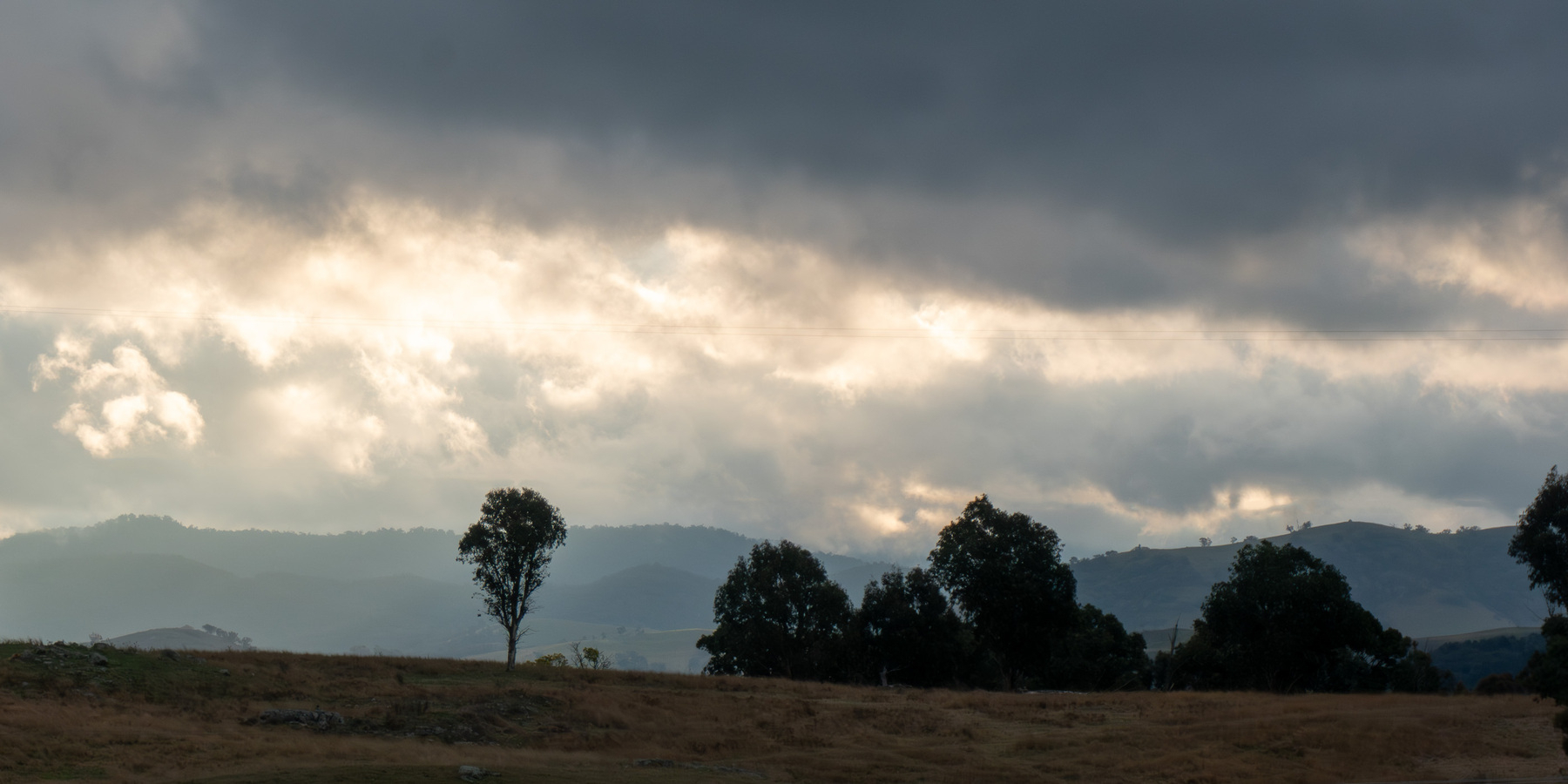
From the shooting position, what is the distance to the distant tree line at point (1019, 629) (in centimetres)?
8431

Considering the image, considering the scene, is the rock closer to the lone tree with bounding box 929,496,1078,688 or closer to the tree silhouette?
the lone tree with bounding box 929,496,1078,688

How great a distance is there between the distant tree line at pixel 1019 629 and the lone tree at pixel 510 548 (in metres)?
31.3

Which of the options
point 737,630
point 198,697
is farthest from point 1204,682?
point 198,697

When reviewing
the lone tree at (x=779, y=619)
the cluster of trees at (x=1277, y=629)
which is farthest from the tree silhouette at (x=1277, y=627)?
the lone tree at (x=779, y=619)

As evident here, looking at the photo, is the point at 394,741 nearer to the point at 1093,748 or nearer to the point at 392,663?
the point at 392,663

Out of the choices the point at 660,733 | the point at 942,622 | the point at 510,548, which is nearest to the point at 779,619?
the point at 942,622

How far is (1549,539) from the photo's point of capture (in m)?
76.5

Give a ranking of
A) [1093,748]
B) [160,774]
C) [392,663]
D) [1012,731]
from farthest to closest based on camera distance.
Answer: [392,663] → [1012,731] → [1093,748] → [160,774]

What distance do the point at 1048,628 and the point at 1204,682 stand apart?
17.9 meters

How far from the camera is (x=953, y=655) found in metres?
97.4

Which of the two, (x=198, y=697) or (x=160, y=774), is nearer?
(x=160, y=774)

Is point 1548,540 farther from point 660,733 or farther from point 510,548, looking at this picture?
point 510,548

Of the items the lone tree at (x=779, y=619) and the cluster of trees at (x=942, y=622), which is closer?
the cluster of trees at (x=942, y=622)

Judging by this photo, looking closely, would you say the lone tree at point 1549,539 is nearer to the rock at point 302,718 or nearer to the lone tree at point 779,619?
the lone tree at point 779,619
